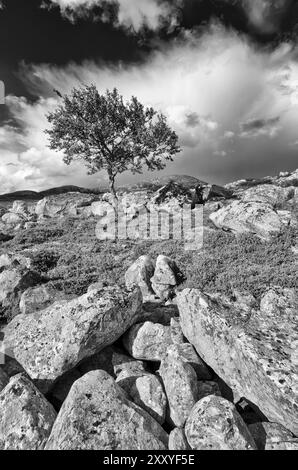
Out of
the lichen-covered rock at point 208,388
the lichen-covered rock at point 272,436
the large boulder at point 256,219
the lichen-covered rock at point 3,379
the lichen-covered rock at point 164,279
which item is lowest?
the lichen-covered rock at point 272,436

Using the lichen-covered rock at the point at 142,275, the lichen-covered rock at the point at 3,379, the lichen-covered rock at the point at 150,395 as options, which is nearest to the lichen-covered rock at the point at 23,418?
the lichen-covered rock at the point at 3,379

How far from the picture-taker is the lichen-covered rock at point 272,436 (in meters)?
5.16

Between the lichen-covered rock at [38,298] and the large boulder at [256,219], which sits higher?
the large boulder at [256,219]

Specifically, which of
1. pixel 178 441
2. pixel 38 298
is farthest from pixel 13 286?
pixel 178 441

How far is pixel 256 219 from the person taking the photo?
1858 cm

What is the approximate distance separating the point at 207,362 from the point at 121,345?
8.76 feet

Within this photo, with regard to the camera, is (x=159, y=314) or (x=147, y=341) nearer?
(x=147, y=341)

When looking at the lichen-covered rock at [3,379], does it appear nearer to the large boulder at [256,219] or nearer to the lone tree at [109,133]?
the large boulder at [256,219]

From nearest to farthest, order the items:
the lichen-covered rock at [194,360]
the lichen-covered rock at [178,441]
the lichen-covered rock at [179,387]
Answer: the lichen-covered rock at [178,441], the lichen-covered rock at [179,387], the lichen-covered rock at [194,360]

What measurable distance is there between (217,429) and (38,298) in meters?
8.87

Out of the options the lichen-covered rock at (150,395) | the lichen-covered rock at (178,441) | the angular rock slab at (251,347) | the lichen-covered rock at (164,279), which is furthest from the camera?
the lichen-covered rock at (164,279)

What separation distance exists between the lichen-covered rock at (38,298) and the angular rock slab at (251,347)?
19.2 feet

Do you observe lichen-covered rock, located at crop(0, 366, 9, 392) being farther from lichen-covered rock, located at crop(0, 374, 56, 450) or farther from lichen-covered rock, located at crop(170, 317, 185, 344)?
lichen-covered rock, located at crop(170, 317, 185, 344)

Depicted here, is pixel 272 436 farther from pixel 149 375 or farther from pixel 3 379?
pixel 3 379
